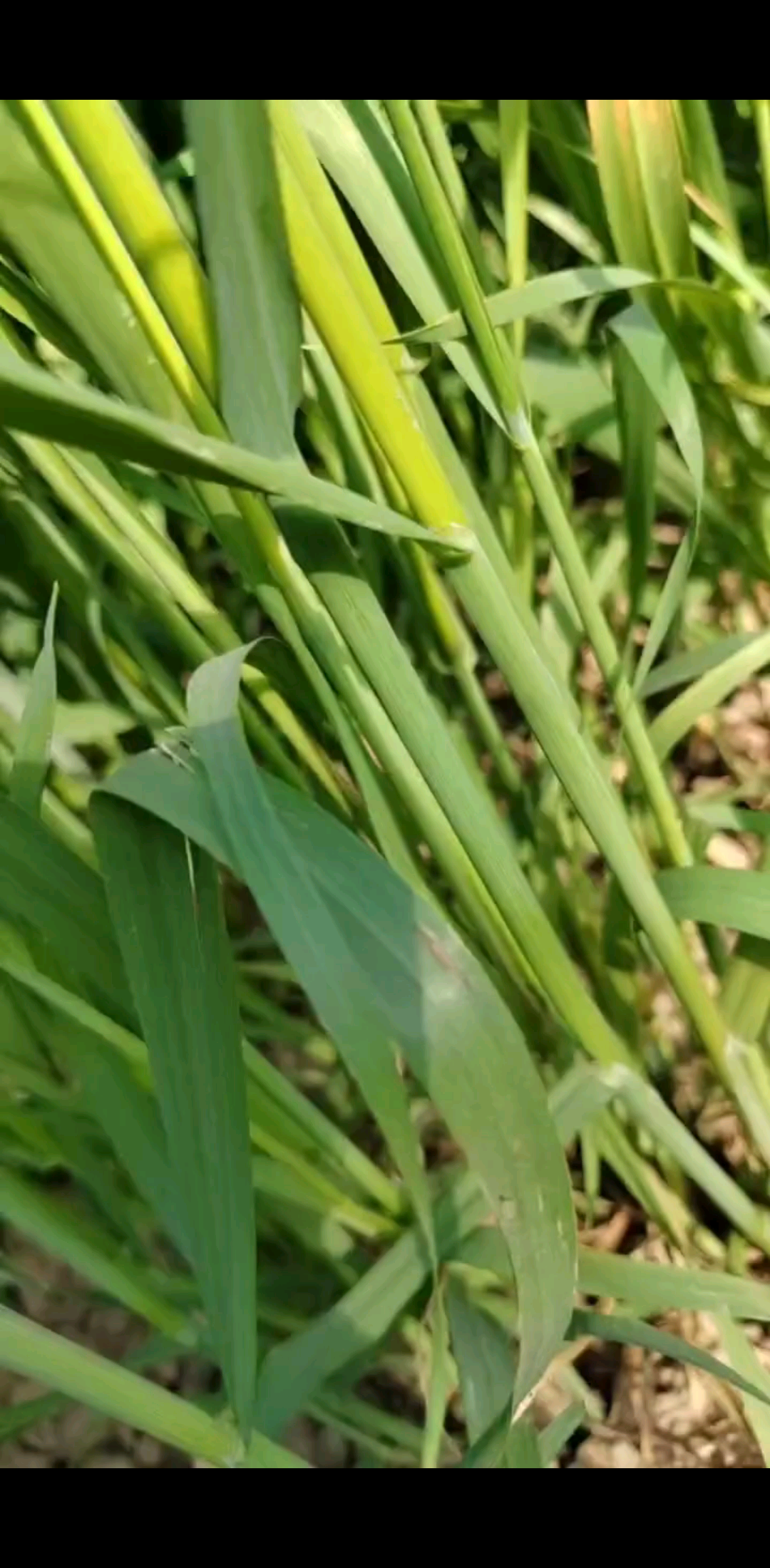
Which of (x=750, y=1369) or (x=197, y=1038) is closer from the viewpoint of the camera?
(x=197, y=1038)

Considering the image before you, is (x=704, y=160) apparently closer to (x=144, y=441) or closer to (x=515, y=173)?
(x=515, y=173)

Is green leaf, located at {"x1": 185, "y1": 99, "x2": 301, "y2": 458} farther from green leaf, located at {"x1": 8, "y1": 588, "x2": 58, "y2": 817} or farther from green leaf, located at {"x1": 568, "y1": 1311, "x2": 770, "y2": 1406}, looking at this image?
green leaf, located at {"x1": 568, "y1": 1311, "x2": 770, "y2": 1406}

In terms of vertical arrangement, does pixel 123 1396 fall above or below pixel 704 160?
below

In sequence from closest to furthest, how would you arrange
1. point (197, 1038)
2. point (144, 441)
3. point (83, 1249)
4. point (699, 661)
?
1. point (144, 441)
2. point (197, 1038)
3. point (83, 1249)
4. point (699, 661)

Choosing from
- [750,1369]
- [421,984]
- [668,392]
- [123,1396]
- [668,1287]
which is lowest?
[750,1369]

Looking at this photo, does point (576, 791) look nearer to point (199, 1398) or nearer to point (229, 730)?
point (229, 730)

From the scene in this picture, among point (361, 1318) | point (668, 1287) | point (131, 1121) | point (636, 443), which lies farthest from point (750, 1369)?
point (636, 443)
